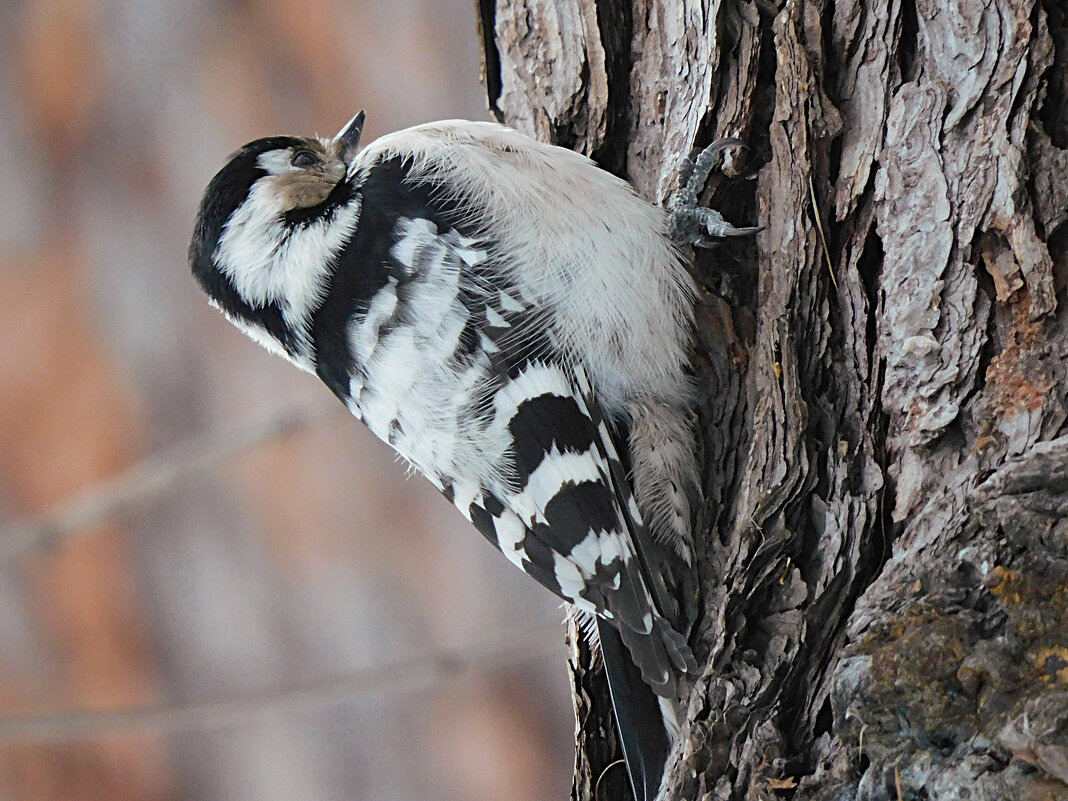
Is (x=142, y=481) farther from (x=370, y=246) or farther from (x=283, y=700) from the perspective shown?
(x=370, y=246)

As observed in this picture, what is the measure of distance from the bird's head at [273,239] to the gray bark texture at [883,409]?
68 cm

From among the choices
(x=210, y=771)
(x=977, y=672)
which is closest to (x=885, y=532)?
(x=977, y=672)

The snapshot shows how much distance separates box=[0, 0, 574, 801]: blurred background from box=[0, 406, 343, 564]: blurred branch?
0.01 meters

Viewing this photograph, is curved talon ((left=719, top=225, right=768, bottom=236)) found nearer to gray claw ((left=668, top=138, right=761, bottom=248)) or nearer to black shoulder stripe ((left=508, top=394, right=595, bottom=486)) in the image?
gray claw ((left=668, top=138, right=761, bottom=248))

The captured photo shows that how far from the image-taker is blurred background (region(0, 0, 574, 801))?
2637mm

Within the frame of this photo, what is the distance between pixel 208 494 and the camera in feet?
9.00

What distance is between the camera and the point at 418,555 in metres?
2.79

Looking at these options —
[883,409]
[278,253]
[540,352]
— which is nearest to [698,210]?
[540,352]

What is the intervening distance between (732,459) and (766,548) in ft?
0.84

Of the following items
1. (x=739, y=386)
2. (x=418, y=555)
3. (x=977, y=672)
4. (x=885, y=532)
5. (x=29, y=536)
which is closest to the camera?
(x=977, y=672)

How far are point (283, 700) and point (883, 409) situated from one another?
1872 mm

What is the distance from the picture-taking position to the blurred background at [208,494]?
2637 millimetres

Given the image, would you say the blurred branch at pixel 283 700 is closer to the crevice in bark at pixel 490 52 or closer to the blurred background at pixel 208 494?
the blurred background at pixel 208 494

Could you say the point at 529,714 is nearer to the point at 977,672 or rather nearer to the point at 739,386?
the point at 739,386
